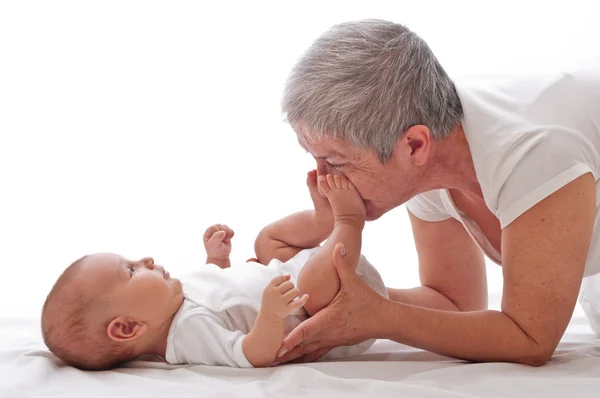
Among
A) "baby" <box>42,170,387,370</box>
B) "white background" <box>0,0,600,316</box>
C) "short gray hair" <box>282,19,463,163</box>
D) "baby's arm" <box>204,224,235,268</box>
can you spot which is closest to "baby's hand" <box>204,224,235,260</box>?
"baby's arm" <box>204,224,235,268</box>

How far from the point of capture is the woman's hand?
1.69m

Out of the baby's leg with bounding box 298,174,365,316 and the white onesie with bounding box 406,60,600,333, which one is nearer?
the white onesie with bounding box 406,60,600,333

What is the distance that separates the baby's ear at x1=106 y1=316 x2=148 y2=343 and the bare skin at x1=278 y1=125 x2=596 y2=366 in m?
0.29

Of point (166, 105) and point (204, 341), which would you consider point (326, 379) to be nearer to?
point (204, 341)

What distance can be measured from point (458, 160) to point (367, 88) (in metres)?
0.28

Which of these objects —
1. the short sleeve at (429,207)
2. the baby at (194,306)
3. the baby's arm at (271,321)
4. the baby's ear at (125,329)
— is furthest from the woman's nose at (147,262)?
the short sleeve at (429,207)

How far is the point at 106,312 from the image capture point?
1707 millimetres

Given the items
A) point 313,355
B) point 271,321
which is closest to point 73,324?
point 271,321

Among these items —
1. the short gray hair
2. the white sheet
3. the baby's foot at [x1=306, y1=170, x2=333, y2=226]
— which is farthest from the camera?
the baby's foot at [x1=306, y1=170, x2=333, y2=226]

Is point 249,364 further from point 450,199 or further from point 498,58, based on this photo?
point 498,58

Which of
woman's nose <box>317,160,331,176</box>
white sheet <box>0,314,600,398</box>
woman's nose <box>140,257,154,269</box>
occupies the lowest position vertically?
white sheet <box>0,314,600,398</box>

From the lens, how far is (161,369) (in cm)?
175

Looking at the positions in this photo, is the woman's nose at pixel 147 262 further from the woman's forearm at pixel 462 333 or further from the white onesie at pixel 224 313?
the woman's forearm at pixel 462 333

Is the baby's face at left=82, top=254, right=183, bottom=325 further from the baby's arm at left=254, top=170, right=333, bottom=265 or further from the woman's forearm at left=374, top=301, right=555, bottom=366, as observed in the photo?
the woman's forearm at left=374, top=301, right=555, bottom=366
